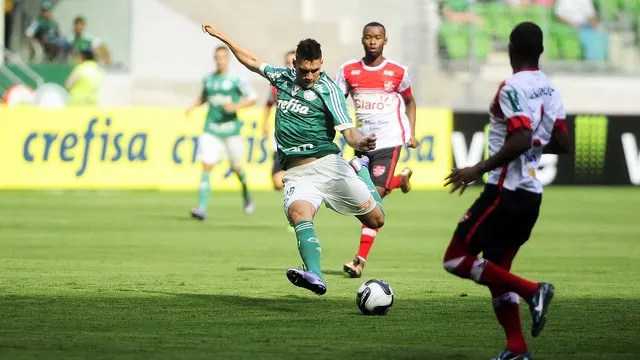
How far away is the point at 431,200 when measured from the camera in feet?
80.8

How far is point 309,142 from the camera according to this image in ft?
35.5

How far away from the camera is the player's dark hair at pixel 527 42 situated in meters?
7.71

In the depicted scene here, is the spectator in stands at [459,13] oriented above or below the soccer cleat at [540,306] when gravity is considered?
above

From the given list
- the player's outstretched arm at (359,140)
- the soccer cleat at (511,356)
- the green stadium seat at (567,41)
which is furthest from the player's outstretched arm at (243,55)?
the green stadium seat at (567,41)

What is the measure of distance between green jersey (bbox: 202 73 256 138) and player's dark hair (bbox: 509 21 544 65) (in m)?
12.8

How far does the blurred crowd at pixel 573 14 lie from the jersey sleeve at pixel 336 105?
878 inches

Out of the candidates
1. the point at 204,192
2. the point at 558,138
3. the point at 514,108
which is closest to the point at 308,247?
the point at 558,138

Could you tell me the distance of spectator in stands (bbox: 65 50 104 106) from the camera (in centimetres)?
2802

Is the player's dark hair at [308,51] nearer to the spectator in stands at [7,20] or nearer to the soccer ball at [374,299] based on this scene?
the soccer ball at [374,299]

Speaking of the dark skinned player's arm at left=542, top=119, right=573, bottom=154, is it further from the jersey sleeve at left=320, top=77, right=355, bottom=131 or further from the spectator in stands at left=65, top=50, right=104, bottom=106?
the spectator in stands at left=65, top=50, right=104, bottom=106

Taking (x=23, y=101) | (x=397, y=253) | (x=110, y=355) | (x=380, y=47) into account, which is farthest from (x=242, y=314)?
(x=23, y=101)

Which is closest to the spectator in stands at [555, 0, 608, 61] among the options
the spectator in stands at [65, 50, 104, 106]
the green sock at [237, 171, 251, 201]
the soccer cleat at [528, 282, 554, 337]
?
the spectator in stands at [65, 50, 104, 106]

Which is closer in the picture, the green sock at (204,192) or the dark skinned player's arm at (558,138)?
the dark skinned player's arm at (558,138)

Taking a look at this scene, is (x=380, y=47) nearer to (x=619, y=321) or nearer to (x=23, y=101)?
(x=619, y=321)
